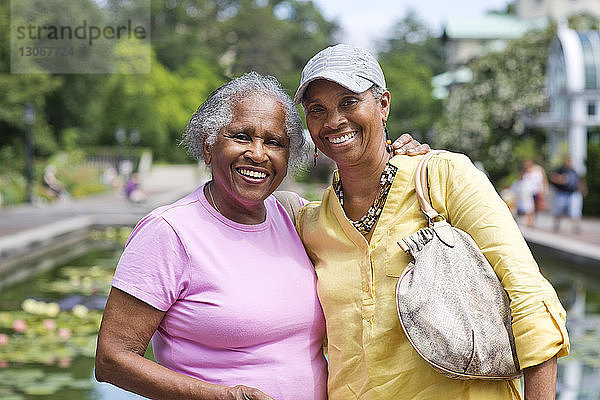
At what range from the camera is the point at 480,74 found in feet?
93.7

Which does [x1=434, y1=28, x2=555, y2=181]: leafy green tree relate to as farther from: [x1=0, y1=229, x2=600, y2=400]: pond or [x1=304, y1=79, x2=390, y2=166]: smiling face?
[x1=304, y1=79, x2=390, y2=166]: smiling face

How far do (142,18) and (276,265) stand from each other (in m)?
53.6

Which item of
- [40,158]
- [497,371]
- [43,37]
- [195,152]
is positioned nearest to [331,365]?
[497,371]

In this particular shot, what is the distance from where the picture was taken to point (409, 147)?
2160 millimetres

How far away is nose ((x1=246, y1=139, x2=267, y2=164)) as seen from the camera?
2068 mm

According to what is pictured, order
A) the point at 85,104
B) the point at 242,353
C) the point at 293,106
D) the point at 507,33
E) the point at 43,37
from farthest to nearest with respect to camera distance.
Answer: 1. the point at 507,33
2. the point at 85,104
3. the point at 43,37
4. the point at 293,106
5. the point at 242,353

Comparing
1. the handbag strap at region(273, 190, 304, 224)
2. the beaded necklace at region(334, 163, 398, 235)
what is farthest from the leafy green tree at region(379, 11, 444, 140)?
the beaded necklace at region(334, 163, 398, 235)

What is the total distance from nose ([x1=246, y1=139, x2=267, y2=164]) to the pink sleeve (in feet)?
0.98

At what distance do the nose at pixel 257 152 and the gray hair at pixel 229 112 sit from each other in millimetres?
96

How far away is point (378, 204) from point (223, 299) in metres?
0.51

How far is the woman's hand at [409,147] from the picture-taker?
6.95ft

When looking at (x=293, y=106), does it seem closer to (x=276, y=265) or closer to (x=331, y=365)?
(x=276, y=265)

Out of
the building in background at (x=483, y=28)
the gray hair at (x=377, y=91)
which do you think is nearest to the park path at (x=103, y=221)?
the gray hair at (x=377, y=91)

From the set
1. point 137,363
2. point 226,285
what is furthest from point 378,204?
point 137,363
